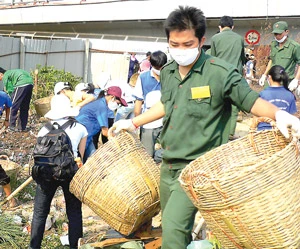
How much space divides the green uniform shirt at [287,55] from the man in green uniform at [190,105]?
435 centimetres

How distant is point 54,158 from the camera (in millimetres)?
4184

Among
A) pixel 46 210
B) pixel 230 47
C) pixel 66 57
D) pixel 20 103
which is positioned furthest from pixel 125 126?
pixel 66 57

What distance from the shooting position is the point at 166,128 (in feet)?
11.2

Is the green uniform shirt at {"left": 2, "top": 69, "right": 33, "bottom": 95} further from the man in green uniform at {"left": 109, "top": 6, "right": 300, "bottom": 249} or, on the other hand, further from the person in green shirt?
the man in green uniform at {"left": 109, "top": 6, "right": 300, "bottom": 249}

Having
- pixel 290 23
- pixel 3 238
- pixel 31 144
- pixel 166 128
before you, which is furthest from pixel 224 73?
pixel 290 23

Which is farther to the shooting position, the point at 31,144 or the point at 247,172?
the point at 31,144

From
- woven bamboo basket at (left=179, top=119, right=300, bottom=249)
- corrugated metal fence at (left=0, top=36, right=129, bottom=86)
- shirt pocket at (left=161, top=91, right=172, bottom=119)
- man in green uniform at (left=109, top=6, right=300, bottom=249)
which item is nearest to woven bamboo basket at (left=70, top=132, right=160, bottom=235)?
man in green uniform at (left=109, top=6, right=300, bottom=249)

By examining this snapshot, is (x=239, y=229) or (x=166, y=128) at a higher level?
(x=166, y=128)

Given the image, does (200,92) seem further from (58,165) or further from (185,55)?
(58,165)

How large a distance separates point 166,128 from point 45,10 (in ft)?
83.0

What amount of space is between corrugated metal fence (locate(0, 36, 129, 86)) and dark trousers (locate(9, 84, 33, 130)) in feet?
14.9

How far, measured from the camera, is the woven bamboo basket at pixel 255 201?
264 cm

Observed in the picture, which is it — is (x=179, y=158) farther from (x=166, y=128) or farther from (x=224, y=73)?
(x=224, y=73)

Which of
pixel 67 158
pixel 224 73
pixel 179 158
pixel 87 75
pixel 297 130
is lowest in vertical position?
pixel 87 75
